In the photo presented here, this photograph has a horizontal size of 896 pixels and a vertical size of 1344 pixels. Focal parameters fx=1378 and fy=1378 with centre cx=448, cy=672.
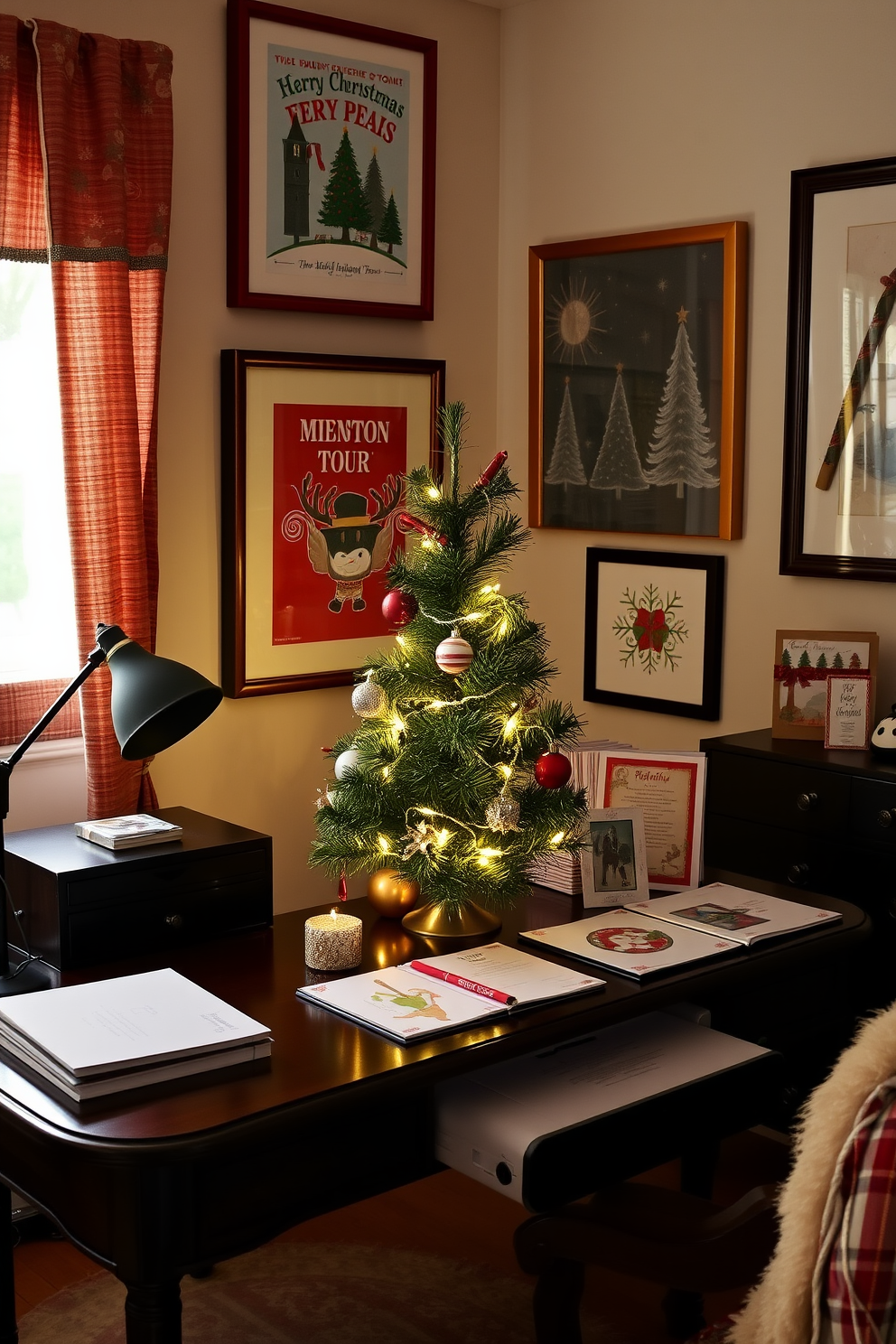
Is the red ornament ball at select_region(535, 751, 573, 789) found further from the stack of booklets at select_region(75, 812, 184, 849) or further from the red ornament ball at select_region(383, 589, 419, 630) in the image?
the stack of booklets at select_region(75, 812, 184, 849)

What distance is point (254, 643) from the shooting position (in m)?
3.38

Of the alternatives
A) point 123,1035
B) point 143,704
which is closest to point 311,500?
point 143,704

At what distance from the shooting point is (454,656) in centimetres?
210

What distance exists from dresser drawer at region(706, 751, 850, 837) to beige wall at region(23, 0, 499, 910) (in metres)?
1.06

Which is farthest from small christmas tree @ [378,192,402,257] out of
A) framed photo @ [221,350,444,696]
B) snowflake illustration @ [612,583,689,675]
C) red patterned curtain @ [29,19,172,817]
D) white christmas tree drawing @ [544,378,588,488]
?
snowflake illustration @ [612,583,689,675]

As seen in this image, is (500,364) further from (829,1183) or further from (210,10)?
(829,1183)

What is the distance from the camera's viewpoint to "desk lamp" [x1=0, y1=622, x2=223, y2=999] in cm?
192

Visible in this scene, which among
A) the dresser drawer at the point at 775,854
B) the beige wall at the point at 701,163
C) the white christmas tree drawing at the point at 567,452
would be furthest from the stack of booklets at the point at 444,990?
the white christmas tree drawing at the point at 567,452

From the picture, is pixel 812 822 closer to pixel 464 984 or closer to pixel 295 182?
pixel 464 984

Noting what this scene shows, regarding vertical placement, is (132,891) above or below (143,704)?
below

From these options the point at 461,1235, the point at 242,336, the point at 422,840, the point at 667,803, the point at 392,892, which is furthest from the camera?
the point at 242,336

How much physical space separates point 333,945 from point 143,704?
446 mm

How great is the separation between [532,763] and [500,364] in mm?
2016

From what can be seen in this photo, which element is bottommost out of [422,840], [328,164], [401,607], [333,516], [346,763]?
[422,840]
